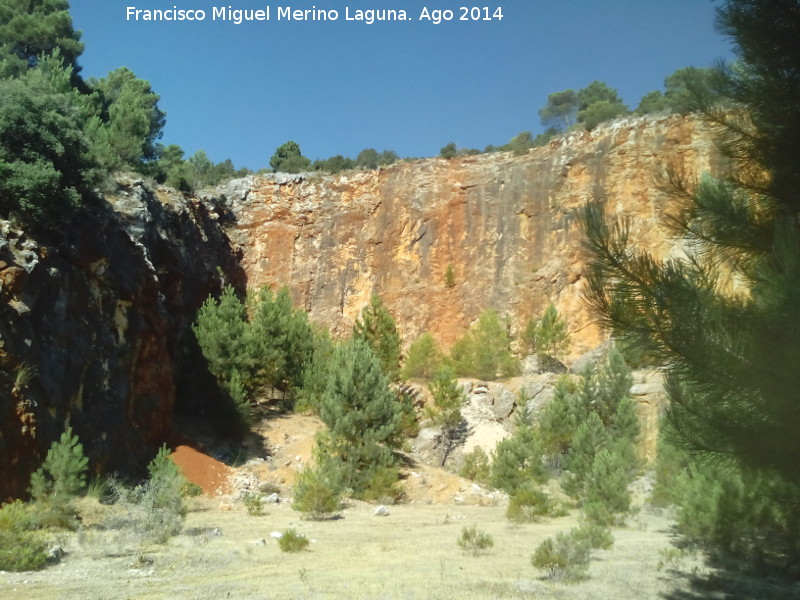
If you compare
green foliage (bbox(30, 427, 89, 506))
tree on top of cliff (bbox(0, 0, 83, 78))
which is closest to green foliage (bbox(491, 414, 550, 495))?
green foliage (bbox(30, 427, 89, 506))

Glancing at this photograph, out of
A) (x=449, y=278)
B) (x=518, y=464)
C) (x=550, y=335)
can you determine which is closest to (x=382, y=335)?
(x=550, y=335)

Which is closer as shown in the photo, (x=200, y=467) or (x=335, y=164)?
(x=200, y=467)

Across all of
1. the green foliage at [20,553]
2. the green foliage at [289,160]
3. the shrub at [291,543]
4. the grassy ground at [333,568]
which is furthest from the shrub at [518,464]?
the green foliage at [289,160]

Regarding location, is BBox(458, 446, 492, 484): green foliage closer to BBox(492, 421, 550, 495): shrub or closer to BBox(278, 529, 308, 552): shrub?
BBox(492, 421, 550, 495): shrub

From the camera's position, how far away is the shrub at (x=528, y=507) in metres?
13.8

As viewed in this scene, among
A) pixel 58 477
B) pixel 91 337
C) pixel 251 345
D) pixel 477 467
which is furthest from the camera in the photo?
pixel 251 345

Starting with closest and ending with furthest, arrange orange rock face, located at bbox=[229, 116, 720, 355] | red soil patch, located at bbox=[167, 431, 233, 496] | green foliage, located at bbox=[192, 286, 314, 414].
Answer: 1. red soil patch, located at bbox=[167, 431, 233, 496]
2. green foliage, located at bbox=[192, 286, 314, 414]
3. orange rock face, located at bbox=[229, 116, 720, 355]

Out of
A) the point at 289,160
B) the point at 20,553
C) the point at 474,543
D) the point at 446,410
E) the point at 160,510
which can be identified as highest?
the point at 289,160

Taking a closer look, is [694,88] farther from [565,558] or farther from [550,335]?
[550,335]

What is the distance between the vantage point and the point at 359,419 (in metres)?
18.7

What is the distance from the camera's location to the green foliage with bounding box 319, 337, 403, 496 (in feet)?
59.9

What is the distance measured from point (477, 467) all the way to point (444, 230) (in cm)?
2057

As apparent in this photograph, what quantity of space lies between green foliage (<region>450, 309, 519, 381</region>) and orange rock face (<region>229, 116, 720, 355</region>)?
304cm

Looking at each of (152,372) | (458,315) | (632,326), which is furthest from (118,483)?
(458,315)
